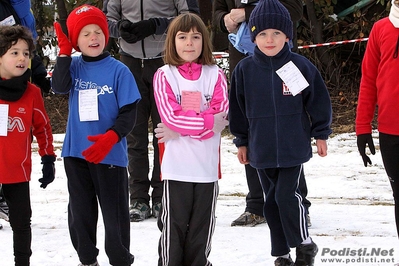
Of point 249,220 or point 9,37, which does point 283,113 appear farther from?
point 9,37

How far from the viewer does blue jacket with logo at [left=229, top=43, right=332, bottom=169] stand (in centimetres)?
385

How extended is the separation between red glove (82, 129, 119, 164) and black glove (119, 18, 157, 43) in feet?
5.32

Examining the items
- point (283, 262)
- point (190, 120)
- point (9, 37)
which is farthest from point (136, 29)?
point (283, 262)

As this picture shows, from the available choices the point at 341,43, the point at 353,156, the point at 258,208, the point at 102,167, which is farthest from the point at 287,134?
the point at 341,43

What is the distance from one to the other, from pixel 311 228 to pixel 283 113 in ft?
4.73

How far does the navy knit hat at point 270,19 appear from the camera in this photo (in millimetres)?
3887

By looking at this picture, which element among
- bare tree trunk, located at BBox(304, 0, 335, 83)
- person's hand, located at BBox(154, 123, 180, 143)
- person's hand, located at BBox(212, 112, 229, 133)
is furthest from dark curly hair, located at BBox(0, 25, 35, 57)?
bare tree trunk, located at BBox(304, 0, 335, 83)

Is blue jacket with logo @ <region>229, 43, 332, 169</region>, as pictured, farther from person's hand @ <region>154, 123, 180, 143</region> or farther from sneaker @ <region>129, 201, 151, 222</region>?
sneaker @ <region>129, 201, 151, 222</region>

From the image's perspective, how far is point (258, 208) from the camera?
16.7ft

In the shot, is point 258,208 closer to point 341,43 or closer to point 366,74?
point 366,74

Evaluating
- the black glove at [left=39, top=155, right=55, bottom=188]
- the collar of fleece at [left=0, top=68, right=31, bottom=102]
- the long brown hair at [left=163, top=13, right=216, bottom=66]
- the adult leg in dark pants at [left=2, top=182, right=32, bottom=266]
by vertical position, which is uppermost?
the long brown hair at [left=163, top=13, right=216, bottom=66]

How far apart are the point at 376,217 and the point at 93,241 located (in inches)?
96.6

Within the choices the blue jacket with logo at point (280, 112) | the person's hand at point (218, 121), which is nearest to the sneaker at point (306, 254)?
the blue jacket with logo at point (280, 112)

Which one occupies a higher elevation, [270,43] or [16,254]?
[270,43]
